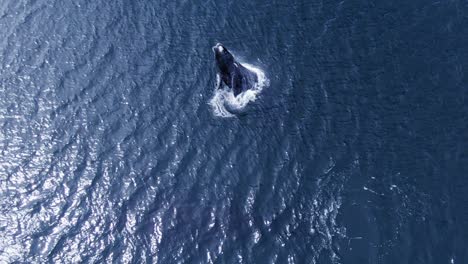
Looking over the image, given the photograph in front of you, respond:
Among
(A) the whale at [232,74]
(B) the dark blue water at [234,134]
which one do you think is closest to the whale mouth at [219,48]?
(A) the whale at [232,74]

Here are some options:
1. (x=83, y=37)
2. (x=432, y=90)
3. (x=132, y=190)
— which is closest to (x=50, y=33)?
(x=83, y=37)

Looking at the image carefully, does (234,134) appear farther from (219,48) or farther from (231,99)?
(219,48)

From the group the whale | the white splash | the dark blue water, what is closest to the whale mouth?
the whale

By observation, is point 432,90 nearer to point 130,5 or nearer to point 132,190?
point 132,190

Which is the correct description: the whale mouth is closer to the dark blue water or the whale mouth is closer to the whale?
the whale

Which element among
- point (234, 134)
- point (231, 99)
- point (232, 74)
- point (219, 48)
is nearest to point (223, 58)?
point (219, 48)

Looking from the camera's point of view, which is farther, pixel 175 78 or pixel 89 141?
pixel 175 78
